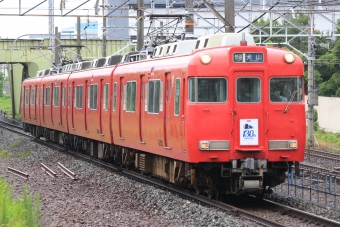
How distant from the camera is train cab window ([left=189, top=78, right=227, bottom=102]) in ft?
41.3

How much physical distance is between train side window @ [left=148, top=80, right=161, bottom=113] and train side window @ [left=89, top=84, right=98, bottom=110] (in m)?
5.66

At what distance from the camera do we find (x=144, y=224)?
11086 mm

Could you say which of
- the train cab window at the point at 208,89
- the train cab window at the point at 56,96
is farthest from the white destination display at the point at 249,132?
the train cab window at the point at 56,96

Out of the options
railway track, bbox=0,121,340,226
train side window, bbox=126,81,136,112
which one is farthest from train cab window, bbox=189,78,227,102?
train side window, bbox=126,81,136,112

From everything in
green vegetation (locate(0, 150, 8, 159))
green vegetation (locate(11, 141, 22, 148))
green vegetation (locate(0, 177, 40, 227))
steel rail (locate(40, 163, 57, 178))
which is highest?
green vegetation (locate(0, 177, 40, 227))

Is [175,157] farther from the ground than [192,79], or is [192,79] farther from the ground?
[192,79]

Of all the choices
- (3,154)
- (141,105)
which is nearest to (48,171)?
(141,105)

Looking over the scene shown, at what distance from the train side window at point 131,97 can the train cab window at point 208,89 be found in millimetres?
4142

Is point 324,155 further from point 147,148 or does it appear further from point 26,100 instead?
point 26,100

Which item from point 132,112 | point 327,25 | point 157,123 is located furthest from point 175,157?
point 327,25

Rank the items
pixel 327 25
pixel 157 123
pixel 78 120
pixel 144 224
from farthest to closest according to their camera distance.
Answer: pixel 327 25, pixel 78 120, pixel 157 123, pixel 144 224

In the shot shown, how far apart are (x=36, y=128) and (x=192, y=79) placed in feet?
69.8

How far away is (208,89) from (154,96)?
8.26 ft

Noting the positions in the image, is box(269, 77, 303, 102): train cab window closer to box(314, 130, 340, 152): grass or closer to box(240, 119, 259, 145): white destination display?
box(240, 119, 259, 145): white destination display
